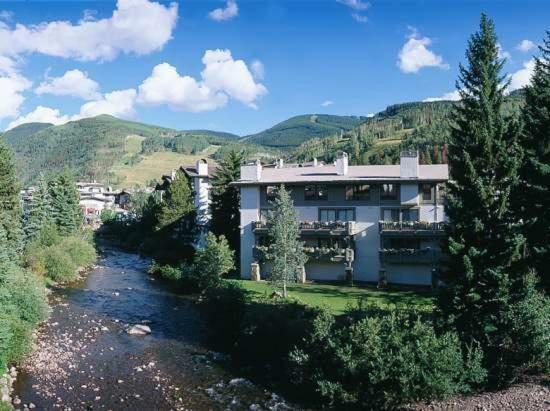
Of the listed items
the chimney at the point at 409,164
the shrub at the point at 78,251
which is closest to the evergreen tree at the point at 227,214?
the shrub at the point at 78,251

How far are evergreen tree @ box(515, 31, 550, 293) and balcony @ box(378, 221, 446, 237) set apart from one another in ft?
63.1

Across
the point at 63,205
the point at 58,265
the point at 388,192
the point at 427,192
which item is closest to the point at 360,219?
the point at 388,192

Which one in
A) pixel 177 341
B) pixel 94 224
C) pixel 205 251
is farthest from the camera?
pixel 94 224

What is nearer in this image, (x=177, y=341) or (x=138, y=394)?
(x=138, y=394)

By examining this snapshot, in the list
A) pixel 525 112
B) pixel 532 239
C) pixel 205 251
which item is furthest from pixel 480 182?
pixel 205 251

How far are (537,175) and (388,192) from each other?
22415 mm

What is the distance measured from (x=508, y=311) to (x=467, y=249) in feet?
11.3

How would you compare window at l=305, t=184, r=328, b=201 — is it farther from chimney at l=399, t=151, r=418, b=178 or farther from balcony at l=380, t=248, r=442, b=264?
balcony at l=380, t=248, r=442, b=264

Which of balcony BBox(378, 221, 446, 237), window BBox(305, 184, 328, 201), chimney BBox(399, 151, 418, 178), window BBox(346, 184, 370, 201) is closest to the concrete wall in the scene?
window BBox(305, 184, 328, 201)

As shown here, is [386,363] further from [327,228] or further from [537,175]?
[327,228]

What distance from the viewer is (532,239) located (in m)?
26.1

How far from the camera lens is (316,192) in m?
50.7

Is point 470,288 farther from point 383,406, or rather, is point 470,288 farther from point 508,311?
point 383,406

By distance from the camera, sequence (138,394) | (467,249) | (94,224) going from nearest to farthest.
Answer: (467,249) < (138,394) < (94,224)
